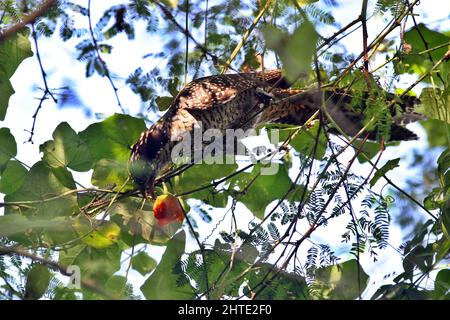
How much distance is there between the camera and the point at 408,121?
2.48m

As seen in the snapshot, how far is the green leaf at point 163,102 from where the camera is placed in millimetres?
2714

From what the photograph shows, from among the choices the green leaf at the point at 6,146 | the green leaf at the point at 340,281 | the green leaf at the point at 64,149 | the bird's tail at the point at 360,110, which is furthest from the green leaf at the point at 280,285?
the green leaf at the point at 6,146

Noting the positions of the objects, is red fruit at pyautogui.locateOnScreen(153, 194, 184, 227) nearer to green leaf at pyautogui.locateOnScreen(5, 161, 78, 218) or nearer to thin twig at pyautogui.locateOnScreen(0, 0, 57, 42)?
green leaf at pyautogui.locateOnScreen(5, 161, 78, 218)

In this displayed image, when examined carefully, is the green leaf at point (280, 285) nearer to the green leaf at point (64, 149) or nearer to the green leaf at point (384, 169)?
the green leaf at point (384, 169)

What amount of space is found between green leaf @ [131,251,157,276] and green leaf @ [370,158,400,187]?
0.93m

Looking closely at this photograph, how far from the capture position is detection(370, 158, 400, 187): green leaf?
6.68 feet

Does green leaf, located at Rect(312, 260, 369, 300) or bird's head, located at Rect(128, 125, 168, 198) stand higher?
bird's head, located at Rect(128, 125, 168, 198)

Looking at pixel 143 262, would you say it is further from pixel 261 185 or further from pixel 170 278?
pixel 261 185

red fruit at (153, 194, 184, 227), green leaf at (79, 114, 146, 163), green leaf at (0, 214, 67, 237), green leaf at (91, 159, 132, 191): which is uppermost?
green leaf at (79, 114, 146, 163)

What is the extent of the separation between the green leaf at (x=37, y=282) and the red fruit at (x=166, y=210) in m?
0.59

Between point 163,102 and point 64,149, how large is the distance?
1.67ft

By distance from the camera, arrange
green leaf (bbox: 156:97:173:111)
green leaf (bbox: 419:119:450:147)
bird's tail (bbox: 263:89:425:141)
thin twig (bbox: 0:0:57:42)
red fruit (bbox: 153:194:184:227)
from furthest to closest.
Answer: green leaf (bbox: 156:97:173:111)
green leaf (bbox: 419:119:450:147)
red fruit (bbox: 153:194:184:227)
bird's tail (bbox: 263:89:425:141)
thin twig (bbox: 0:0:57:42)

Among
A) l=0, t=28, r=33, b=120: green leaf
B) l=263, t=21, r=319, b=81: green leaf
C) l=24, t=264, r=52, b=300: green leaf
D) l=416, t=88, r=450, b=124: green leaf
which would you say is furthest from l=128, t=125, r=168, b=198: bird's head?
l=263, t=21, r=319, b=81: green leaf
